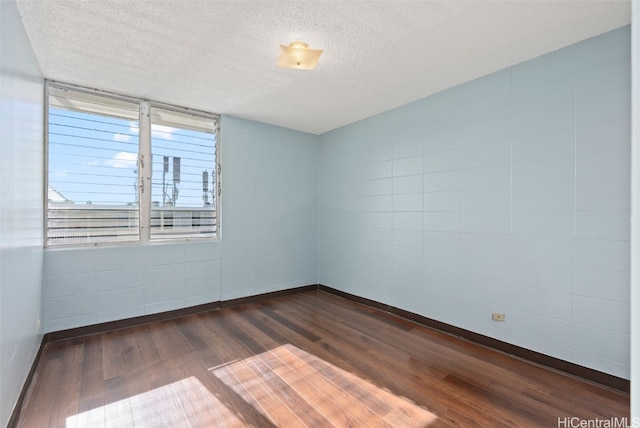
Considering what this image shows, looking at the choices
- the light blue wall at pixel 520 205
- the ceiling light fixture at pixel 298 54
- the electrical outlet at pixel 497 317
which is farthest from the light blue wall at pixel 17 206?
the electrical outlet at pixel 497 317

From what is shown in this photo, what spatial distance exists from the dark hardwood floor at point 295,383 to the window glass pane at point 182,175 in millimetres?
1242

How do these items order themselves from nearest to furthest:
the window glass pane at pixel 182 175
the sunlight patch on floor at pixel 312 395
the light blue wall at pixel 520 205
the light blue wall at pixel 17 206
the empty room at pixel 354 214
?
the light blue wall at pixel 17 206 → the sunlight patch on floor at pixel 312 395 → the empty room at pixel 354 214 → the light blue wall at pixel 520 205 → the window glass pane at pixel 182 175

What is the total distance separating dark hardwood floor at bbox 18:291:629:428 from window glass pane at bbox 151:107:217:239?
1.24m

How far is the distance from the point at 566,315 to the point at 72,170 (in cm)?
471

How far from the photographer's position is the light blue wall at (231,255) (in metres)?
2.98

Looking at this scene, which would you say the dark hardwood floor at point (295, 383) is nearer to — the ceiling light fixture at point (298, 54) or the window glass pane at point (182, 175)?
the window glass pane at point (182, 175)

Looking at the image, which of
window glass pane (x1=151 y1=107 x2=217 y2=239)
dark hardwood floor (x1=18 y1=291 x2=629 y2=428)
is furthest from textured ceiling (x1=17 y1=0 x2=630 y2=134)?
dark hardwood floor (x1=18 y1=291 x2=629 y2=428)

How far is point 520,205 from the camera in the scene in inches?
101

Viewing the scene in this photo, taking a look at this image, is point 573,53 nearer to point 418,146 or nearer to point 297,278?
point 418,146

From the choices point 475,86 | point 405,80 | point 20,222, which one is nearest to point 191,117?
point 20,222

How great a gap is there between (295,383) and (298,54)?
2.49m

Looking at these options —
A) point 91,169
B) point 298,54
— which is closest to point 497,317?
point 298,54

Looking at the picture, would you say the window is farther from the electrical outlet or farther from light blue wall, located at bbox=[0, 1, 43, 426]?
the electrical outlet

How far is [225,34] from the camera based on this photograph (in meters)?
2.14
